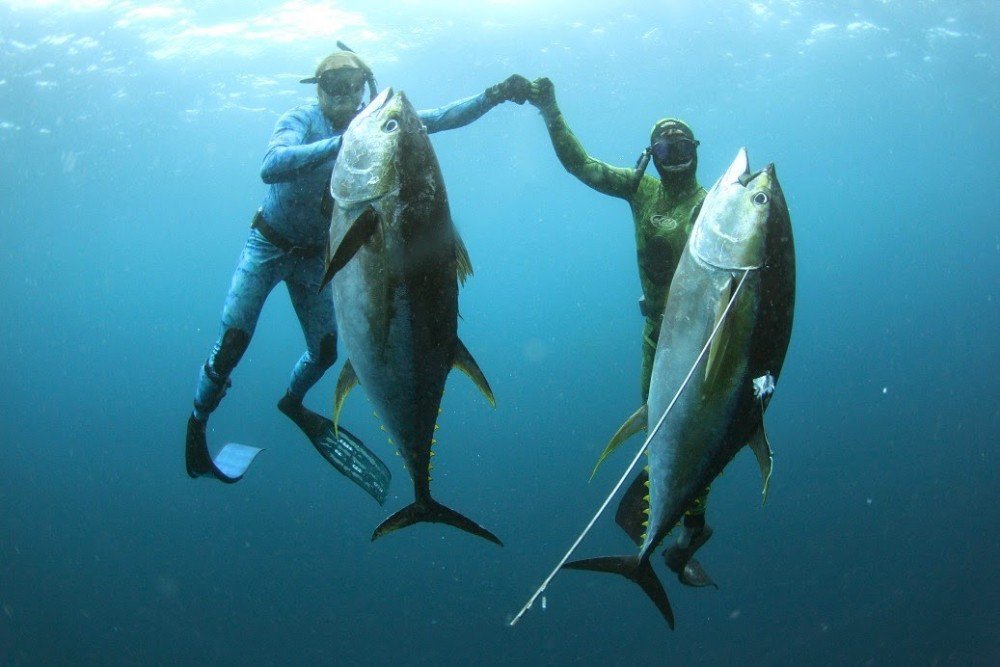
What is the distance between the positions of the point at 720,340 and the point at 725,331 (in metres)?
0.05

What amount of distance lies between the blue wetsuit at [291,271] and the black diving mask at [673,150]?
3.68 feet

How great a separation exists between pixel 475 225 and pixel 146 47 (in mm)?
55756

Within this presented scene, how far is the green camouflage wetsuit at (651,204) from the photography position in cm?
375

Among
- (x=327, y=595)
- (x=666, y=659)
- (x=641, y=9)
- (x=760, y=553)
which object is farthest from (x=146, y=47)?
(x=760, y=553)

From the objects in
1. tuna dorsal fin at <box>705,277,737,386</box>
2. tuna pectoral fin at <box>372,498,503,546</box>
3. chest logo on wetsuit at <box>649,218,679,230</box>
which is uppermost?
tuna dorsal fin at <box>705,277,737,386</box>

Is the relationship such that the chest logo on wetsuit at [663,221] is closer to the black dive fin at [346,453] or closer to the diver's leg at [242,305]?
the black dive fin at [346,453]

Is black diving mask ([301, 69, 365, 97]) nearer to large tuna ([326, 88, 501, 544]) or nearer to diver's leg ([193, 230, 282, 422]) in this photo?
diver's leg ([193, 230, 282, 422])

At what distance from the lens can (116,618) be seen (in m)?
14.4

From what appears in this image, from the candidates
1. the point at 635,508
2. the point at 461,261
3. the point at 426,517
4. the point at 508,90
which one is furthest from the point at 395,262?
the point at 635,508

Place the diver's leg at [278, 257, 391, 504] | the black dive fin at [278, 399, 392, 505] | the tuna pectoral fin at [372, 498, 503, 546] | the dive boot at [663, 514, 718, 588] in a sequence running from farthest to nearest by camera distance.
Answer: the diver's leg at [278, 257, 391, 504] → the black dive fin at [278, 399, 392, 505] → the dive boot at [663, 514, 718, 588] → the tuna pectoral fin at [372, 498, 503, 546]

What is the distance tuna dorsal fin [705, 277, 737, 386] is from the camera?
2.27m

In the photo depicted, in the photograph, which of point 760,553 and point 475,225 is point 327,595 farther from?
point 475,225

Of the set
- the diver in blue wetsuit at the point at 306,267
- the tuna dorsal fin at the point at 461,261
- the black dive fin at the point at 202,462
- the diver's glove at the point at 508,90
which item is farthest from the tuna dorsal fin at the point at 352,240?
the black dive fin at the point at 202,462

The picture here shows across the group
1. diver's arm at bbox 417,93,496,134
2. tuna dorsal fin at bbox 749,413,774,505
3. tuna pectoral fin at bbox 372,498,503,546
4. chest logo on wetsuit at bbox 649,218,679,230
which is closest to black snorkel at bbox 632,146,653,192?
chest logo on wetsuit at bbox 649,218,679,230
